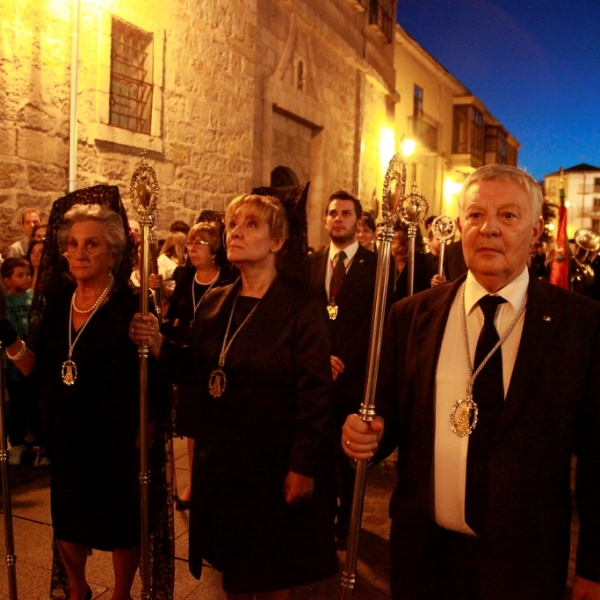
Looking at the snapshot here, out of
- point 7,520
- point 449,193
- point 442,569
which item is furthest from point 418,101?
point 442,569

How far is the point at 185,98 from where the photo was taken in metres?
8.85

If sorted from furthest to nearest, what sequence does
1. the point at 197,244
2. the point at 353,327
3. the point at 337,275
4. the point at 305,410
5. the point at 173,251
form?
the point at 173,251
the point at 197,244
the point at 337,275
the point at 353,327
the point at 305,410

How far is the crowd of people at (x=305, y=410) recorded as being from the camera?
184 cm

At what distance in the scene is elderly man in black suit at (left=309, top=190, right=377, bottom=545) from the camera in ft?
13.1

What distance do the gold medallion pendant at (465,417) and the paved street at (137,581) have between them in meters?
1.78

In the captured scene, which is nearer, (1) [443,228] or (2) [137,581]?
(2) [137,581]

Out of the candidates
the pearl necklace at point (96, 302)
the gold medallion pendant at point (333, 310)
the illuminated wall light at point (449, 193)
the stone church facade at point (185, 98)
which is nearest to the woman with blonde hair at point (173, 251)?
the stone church facade at point (185, 98)

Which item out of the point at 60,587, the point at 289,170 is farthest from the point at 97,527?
the point at 289,170

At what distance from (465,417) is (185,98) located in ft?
26.0

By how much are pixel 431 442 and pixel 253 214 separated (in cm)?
116

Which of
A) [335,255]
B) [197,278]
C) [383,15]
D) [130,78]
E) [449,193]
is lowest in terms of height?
[197,278]

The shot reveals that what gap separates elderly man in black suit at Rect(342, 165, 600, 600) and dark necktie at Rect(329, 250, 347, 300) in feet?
6.74

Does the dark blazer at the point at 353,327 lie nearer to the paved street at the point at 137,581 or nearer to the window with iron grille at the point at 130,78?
the paved street at the point at 137,581

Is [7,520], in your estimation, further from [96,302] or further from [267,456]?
[267,456]
